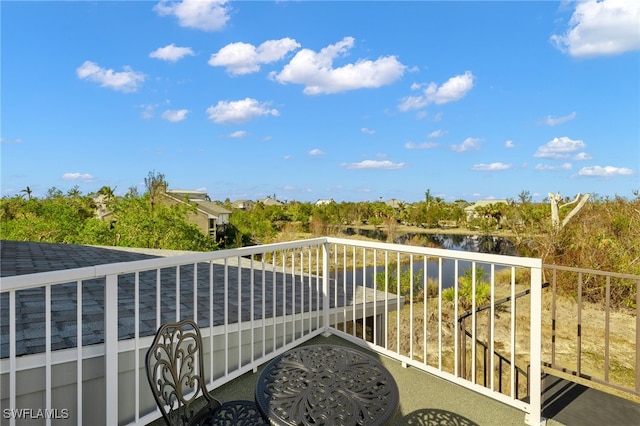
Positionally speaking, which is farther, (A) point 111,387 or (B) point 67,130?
(B) point 67,130

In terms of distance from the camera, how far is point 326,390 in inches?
58.9

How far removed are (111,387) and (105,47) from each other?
47.7ft

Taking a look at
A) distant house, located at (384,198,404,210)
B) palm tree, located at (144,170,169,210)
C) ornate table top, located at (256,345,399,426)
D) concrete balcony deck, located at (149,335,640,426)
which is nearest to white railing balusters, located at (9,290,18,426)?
concrete balcony deck, located at (149,335,640,426)

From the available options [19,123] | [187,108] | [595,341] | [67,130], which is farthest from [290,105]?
[595,341]

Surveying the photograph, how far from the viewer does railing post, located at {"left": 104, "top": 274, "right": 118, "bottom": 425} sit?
1802mm

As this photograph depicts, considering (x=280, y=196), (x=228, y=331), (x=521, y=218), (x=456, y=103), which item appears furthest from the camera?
(x=280, y=196)

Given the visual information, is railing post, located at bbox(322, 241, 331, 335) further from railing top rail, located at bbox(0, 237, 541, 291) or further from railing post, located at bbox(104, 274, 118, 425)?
railing post, located at bbox(104, 274, 118, 425)

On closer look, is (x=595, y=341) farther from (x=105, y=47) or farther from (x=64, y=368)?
(x=105, y=47)

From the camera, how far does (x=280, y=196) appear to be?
180 feet

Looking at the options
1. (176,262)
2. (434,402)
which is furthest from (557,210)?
(176,262)

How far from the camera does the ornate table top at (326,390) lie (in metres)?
1.34

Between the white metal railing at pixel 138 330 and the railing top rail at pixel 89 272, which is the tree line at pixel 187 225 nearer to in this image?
the white metal railing at pixel 138 330

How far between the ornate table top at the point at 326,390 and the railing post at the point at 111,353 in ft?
2.96

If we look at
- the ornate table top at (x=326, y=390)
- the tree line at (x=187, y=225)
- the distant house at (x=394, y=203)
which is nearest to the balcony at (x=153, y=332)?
the ornate table top at (x=326, y=390)
